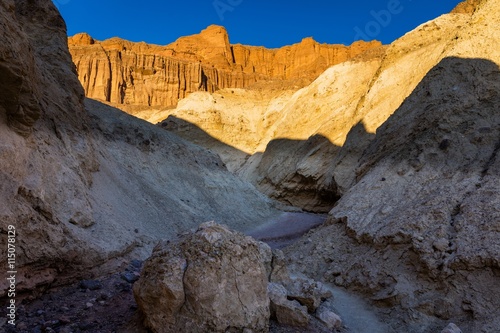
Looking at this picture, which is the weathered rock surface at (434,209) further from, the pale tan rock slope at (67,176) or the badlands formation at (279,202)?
the pale tan rock slope at (67,176)

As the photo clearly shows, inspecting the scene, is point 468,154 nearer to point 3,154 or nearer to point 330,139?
point 3,154

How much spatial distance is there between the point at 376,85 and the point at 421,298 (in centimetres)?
1875

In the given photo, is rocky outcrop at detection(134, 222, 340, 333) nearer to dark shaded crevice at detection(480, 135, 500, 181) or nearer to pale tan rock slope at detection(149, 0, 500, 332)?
pale tan rock slope at detection(149, 0, 500, 332)

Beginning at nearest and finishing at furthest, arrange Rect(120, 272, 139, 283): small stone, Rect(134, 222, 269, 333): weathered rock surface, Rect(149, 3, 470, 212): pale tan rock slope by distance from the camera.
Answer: Rect(134, 222, 269, 333): weathered rock surface, Rect(120, 272, 139, 283): small stone, Rect(149, 3, 470, 212): pale tan rock slope

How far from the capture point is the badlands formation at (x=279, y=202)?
5.72 metres

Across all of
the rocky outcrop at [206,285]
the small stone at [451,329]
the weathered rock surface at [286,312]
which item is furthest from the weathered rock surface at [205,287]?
the small stone at [451,329]

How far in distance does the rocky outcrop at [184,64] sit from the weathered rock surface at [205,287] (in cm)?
5899

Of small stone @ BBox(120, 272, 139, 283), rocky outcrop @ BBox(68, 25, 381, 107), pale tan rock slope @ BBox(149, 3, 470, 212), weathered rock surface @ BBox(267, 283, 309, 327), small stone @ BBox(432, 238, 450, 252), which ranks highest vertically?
rocky outcrop @ BBox(68, 25, 381, 107)

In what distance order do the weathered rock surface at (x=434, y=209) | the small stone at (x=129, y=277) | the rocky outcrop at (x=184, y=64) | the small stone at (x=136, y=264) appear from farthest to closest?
the rocky outcrop at (x=184, y=64)
the small stone at (x=136, y=264)
the small stone at (x=129, y=277)
the weathered rock surface at (x=434, y=209)

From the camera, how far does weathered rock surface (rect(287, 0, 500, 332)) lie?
23.9ft

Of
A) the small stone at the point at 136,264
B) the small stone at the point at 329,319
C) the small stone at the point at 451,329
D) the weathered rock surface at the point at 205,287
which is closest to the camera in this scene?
the weathered rock surface at the point at 205,287

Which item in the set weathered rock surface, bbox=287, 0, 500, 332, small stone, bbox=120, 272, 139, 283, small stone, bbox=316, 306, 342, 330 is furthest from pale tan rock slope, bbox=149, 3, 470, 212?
small stone, bbox=120, 272, 139, 283

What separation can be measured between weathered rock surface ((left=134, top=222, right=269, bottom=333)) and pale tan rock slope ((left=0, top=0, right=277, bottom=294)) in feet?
8.80

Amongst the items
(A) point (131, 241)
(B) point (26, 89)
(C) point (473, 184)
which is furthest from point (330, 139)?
(B) point (26, 89)
